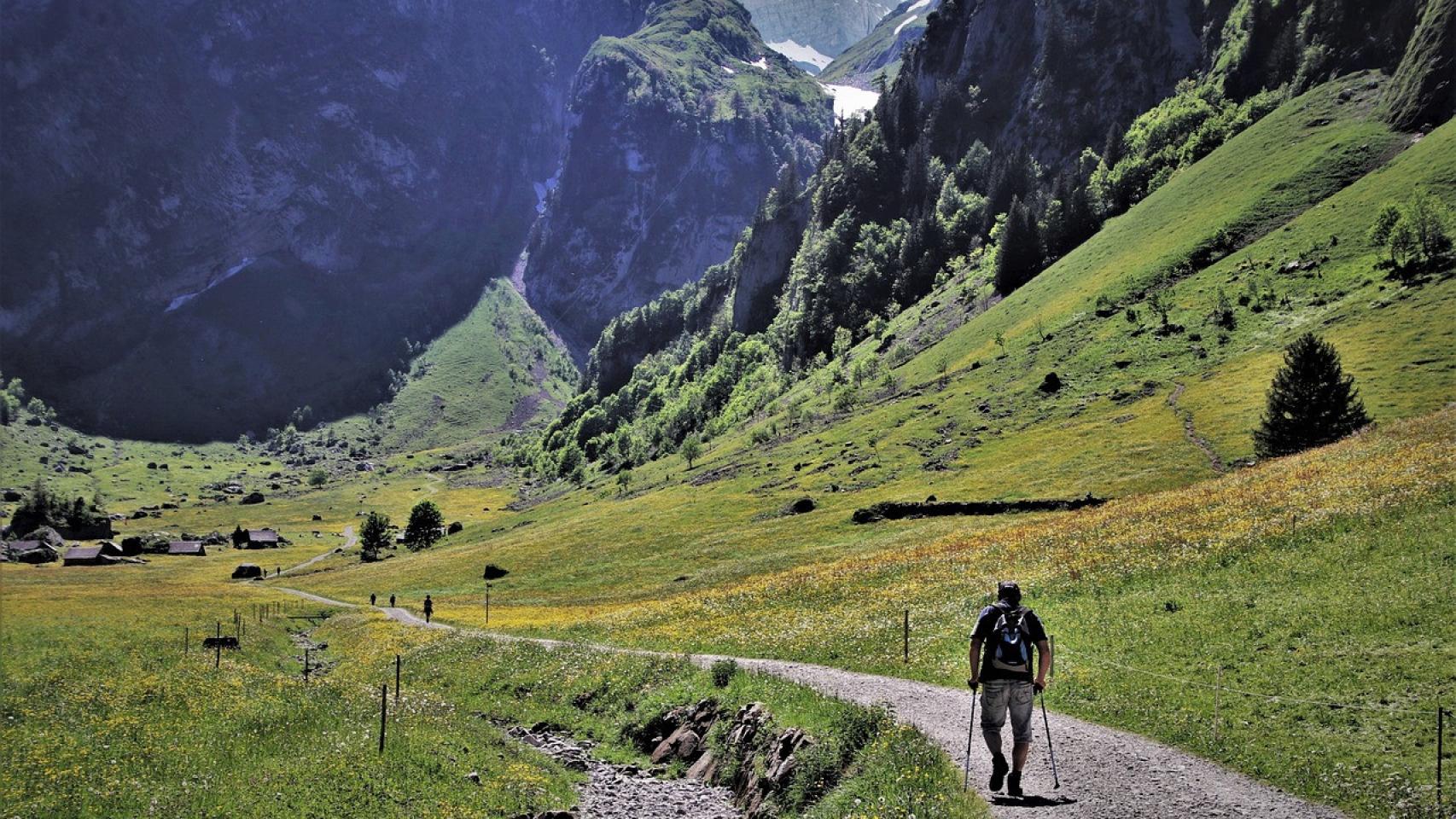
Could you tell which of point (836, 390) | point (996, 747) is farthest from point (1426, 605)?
point (836, 390)

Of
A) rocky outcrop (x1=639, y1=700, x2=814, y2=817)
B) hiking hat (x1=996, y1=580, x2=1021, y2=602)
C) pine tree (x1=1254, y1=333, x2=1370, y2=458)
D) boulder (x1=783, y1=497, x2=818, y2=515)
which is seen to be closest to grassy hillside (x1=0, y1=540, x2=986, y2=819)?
rocky outcrop (x1=639, y1=700, x2=814, y2=817)

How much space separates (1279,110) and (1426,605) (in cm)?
17922

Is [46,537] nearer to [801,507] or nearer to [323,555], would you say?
[323,555]

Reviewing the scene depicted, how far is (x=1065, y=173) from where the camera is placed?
655 feet

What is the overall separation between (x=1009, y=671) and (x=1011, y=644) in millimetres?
532

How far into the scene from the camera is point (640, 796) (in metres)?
25.1

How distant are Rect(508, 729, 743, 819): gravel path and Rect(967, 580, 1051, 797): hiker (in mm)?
9008

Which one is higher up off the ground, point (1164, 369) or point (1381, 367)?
point (1164, 369)

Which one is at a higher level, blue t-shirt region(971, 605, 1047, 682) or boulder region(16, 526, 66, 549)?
boulder region(16, 526, 66, 549)

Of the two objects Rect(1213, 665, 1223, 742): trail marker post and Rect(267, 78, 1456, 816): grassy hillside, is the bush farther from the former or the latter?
Rect(1213, 665, 1223, 742): trail marker post

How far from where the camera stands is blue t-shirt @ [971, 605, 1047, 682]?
53.1 feet

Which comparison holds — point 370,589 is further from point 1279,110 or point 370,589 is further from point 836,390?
point 1279,110

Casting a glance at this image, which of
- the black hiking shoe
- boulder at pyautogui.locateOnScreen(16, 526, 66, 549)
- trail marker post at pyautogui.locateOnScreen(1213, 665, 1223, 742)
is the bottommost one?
the black hiking shoe

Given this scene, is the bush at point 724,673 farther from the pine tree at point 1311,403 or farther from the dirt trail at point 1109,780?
the pine tree at point 1311,403
